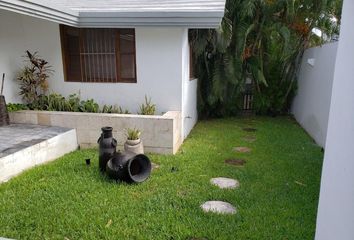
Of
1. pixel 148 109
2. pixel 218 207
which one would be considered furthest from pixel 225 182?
pixel 148 109

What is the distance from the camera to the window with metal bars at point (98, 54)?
643cm

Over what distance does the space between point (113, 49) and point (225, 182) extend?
4.05 metres

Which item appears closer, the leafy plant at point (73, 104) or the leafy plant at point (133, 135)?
the leafy plant at point (133, 135)

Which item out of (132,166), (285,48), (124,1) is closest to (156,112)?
(132,166)

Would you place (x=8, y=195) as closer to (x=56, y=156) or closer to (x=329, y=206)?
(x=56, y=156)

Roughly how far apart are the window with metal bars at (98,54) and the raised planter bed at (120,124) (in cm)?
117

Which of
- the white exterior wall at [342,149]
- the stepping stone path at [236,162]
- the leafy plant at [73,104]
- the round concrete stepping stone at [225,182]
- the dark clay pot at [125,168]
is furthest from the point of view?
the leafy plant at [73,104]

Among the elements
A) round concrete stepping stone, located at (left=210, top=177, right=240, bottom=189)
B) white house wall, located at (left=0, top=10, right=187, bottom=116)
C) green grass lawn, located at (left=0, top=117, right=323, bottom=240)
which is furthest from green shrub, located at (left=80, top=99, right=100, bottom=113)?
round concrete stepping stone, located at (left=210, top=177, right=240, bottom=189)

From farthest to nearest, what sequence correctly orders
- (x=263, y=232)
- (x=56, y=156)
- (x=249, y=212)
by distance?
(x=56, y=156) < (x=249, y=212) < (x=263, y=232)

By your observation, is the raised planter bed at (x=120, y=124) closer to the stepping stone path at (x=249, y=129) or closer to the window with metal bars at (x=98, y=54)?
the window with metal bars at (x=98, y=54)

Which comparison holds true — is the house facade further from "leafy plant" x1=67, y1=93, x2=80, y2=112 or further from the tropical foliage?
the tropical foliage

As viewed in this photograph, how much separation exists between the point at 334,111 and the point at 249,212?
2.02m

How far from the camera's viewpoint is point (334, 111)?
1.96 meters

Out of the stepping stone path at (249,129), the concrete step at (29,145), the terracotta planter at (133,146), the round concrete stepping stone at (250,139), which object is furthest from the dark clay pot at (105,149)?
the stepping stone path at (249,129)
